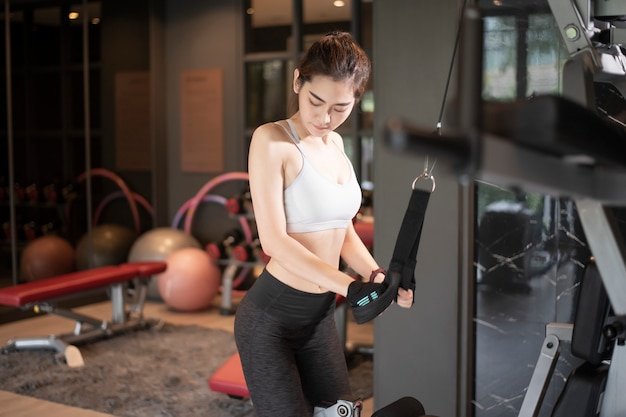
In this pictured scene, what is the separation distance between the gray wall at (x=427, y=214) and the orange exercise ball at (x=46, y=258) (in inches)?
131

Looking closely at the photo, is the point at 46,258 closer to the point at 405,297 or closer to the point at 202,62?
the point at 202,62

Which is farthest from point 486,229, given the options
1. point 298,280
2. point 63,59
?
point 63,59

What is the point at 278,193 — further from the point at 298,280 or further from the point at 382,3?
the point at 382,3

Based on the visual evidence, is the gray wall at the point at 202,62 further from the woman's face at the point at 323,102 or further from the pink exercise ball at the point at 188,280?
the woman's face at the point at 323,102

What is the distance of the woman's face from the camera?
188cm

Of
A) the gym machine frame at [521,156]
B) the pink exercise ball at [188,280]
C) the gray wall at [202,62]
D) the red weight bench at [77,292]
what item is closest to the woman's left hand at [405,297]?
the gym machine frame at [521,156]

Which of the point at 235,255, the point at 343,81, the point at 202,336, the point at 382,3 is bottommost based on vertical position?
the point at 202,336

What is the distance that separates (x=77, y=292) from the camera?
15.1ft

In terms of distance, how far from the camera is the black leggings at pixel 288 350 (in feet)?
6.29

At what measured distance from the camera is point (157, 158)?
6.59m

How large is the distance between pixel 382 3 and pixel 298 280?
1460 mm

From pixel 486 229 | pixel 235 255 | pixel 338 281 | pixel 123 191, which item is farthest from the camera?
pixel 123 191

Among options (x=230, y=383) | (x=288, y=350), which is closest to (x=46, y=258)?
(x=230, y=383)

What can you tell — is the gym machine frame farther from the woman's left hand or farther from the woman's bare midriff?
the woman's bare midriff
